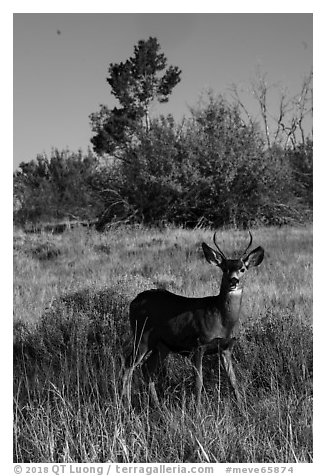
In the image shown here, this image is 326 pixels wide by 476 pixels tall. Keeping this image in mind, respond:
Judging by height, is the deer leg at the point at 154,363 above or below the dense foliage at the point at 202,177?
below

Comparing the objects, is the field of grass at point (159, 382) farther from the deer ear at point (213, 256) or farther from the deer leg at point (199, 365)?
the deer ear at point (213, 256)

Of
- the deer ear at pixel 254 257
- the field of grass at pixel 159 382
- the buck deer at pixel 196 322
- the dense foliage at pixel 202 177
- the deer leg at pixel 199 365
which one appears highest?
the dense foliage at pixel 202 177

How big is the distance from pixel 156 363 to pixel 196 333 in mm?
464

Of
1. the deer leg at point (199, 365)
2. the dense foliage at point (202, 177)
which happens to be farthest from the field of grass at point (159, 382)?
the dense foliage at point (202, 177)

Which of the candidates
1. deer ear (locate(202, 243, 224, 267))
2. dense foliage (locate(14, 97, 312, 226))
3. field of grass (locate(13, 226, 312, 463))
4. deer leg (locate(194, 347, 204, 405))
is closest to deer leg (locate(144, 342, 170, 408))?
field of grass (locate(13, 226, 312, 463))

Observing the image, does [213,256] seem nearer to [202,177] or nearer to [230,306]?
[230,306]

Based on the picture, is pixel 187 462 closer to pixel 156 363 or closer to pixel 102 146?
pixel 156 363

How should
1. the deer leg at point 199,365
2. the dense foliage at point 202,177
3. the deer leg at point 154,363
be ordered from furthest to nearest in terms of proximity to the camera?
the dense foliage at point 202,177 < the deer leg at point 154,363 < the deer leg at point 199,365

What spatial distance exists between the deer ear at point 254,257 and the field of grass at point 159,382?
93cm

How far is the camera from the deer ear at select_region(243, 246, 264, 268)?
3.42 meters

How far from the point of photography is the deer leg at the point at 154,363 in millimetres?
3654

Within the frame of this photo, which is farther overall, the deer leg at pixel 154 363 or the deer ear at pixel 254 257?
the deer leg at pixel 154 363

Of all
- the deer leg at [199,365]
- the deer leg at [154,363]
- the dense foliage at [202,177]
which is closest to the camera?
the deer leg at [199,365]
